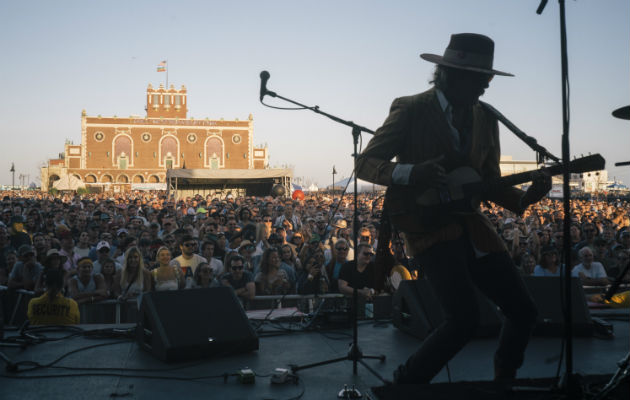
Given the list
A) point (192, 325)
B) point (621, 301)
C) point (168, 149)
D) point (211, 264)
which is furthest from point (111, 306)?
point (168, 149)

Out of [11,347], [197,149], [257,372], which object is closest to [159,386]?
[257,372]

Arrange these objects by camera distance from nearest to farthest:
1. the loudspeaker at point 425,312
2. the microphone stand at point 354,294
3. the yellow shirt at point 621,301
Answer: the microphone stand at point 354,294
the loudspeaker at point 425,312
the yellow shirt at point 621,301

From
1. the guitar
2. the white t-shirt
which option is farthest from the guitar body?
the white t-shirt

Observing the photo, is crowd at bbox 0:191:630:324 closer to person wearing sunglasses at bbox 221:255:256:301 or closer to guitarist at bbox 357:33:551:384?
person wearing sunglasses at bbox 221:255:256:301

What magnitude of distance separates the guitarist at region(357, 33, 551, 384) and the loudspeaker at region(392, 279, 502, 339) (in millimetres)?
1488

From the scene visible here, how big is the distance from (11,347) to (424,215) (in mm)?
3217

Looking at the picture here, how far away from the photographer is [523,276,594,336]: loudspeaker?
4.28 m

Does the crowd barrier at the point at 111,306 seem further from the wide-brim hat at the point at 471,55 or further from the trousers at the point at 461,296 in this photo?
the wide-brim hat at the point at 471,55

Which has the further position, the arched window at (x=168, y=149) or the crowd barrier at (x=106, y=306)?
the arched window at (x=168, y=149)

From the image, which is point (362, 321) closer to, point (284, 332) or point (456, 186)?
point (284, 332)

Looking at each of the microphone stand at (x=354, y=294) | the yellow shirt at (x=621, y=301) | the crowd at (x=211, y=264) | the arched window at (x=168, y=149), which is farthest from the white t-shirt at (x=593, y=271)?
the arched window at (x=168, y=149)

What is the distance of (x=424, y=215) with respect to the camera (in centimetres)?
246

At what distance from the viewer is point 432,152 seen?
256 centimetres

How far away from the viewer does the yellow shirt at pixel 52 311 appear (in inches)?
205
